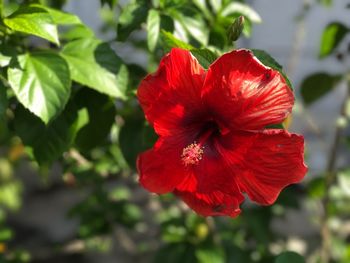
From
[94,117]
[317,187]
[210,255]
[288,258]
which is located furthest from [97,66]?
[317,187]

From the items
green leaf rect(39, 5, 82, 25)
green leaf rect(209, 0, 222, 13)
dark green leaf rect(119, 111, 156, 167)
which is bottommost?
dark green leaf rect(119, 111, 156, 167)

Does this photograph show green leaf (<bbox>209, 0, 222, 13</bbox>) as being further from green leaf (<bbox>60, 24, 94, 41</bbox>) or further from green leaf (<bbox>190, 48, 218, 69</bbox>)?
green leaf (<bbox>190, 48, 218, 69</bbox>)

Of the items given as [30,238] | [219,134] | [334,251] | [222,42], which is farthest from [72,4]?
[219,134]

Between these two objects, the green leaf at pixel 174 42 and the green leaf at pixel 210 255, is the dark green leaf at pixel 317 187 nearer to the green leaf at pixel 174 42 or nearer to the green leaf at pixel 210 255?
the green leaf at pixel 210 255

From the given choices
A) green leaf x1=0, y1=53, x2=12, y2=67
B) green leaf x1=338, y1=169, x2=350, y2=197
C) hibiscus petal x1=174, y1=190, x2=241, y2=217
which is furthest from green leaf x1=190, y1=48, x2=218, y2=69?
green leaf x1=338, y1=169, x2=350, y2=197

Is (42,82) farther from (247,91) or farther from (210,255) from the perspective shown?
(210,255)

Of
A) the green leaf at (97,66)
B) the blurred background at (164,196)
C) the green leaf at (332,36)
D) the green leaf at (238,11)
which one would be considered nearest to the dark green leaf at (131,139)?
the blurred background at (164,196)

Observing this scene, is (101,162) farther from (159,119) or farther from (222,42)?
(159,119)
